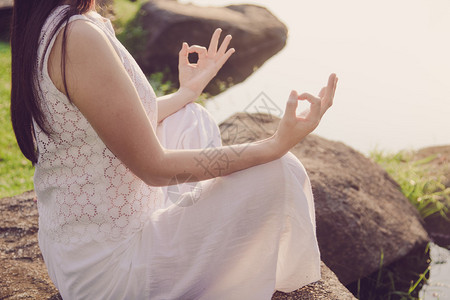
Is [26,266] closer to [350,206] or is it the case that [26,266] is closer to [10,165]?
[350,206]

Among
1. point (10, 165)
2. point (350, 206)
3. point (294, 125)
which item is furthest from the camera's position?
point (10, 165)

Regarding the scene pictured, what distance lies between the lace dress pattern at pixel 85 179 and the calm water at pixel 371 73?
2.17 m

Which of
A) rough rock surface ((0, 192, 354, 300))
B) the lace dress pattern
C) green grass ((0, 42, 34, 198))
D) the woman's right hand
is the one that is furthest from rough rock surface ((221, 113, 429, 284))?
green grass ((0, 42, 34, 198))

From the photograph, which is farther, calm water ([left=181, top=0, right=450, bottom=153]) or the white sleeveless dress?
calm water ([left=181, top=0, right=450, bottom=153])

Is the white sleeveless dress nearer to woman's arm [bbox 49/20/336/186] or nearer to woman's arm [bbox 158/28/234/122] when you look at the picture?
woman's arm [bbox 49/20/336/186]

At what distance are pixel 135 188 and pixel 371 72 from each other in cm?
480

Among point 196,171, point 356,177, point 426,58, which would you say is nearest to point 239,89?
point 426,58

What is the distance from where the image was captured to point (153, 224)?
146 cm

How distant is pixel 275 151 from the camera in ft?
4.50

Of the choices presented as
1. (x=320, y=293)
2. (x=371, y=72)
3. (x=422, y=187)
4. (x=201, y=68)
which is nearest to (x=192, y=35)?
(x=371, y=72)

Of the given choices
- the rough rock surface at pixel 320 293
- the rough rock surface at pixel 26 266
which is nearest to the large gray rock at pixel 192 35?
the rough rock surface at pixel 26 266

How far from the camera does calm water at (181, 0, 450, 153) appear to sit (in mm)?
4754

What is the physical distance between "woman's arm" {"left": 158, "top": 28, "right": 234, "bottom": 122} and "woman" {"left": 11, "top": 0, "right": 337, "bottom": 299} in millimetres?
435

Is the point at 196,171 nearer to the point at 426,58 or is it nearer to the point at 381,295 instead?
the point at 381,295
